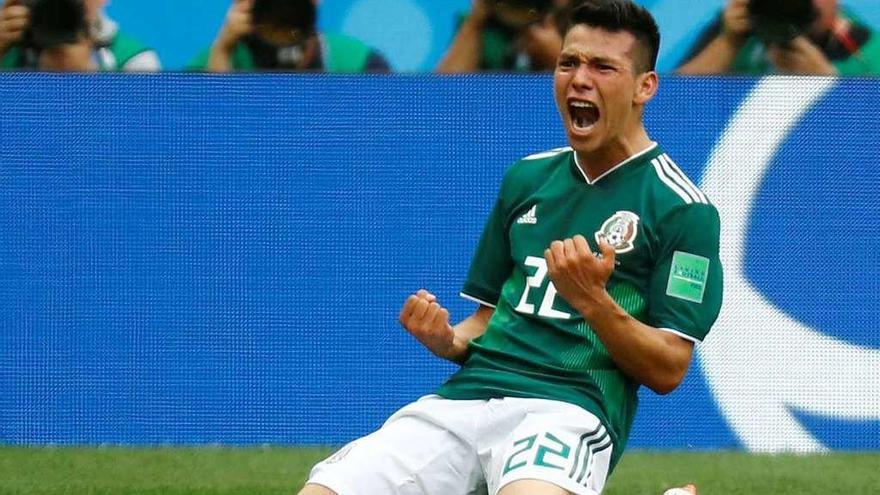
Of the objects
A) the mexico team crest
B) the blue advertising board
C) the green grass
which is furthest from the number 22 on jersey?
the blue advertising board

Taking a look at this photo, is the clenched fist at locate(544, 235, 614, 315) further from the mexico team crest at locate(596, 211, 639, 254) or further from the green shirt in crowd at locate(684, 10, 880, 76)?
the green shirt in crowd at locate(684, 10, 880, 76)

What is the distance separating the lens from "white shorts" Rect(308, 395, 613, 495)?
354 centimetres

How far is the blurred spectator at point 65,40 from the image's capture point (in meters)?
7.47

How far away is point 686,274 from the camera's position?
3.66m

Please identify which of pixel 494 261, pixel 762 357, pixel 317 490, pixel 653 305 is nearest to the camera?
pixel 317 490

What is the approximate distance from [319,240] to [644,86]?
3.71 metres

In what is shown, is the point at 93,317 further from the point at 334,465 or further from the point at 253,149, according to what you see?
the point at 334,465

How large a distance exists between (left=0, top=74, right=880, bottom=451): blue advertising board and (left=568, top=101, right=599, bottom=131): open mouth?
11.6ft

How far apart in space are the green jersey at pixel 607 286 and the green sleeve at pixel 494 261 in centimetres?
10

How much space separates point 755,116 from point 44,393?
345 centimetres

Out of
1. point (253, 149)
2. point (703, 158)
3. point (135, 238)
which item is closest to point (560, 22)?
point (703, 158)

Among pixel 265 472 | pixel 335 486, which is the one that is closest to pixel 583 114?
pixel 335 486

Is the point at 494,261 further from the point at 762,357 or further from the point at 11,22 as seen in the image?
the point at 11,22

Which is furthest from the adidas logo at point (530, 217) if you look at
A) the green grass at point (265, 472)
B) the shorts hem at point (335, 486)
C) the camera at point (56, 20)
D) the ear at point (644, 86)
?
the camera at point (56, 20)
